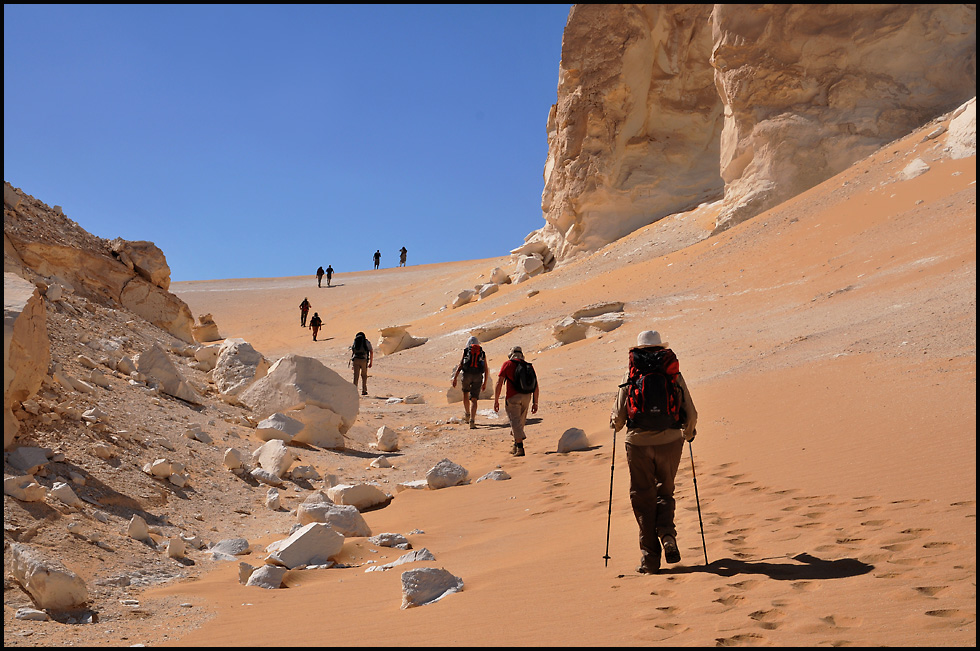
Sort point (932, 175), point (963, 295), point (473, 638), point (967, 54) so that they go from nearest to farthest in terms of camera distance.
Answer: point (473, 638) → point (963, 295) → point (932, 175) → point (967, 54)

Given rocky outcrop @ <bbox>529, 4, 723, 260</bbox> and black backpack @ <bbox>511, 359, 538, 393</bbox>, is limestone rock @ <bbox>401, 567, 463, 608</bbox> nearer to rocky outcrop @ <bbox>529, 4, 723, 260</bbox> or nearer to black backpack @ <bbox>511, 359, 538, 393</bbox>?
black backpack @ <bbox>511, 359, 538, 393</bbox>

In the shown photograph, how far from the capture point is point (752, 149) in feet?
94.4

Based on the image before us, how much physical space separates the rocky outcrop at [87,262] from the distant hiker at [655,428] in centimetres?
893

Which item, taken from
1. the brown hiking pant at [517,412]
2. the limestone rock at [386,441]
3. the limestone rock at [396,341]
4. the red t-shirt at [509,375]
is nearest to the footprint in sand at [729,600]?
the brown hiking pant at [517,412]

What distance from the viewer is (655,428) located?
524cm

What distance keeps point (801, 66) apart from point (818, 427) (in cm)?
2329

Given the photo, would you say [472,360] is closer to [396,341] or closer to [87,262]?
[87,262]

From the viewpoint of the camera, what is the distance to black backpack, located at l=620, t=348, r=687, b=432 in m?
5.23

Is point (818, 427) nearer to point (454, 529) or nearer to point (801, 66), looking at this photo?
point (454, 529)

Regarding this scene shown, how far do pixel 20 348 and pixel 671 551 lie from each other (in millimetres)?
5536

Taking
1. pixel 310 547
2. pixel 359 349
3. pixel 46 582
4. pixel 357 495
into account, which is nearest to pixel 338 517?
pixel 310 547

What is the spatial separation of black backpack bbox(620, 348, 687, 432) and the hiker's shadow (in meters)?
0.95

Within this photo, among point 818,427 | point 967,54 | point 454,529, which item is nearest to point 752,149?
point 967,54

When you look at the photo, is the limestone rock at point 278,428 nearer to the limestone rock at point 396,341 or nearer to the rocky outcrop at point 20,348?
the rocky outcrop at point 20,348
